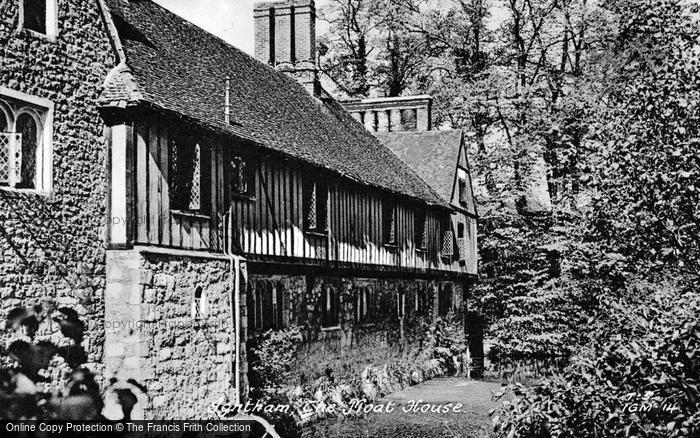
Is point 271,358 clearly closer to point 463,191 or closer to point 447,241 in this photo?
point 447,241

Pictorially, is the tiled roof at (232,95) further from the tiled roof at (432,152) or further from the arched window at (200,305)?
the tiled roof at (432,152)

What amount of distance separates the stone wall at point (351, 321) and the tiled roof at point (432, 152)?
340cm

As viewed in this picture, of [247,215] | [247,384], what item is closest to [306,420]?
[247,384]

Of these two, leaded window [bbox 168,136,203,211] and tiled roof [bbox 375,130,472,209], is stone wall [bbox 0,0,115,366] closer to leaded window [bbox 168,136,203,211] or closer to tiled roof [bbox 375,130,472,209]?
leaded window [bbox 168,136,203,211]

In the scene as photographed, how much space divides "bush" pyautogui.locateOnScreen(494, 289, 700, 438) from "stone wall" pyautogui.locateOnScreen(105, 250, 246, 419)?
4.99 meters

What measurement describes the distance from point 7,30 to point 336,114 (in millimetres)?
14557

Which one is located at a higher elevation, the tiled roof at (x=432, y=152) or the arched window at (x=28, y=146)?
the tiled roof at (x=432, y=152)

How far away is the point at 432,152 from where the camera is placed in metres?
28.9

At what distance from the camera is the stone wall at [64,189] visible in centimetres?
992

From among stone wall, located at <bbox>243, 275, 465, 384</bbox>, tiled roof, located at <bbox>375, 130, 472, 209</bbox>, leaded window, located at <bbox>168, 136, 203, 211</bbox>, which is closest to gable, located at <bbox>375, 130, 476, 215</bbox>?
tiled roof, located at <bbox>375, 130, 472, 209</bbox>

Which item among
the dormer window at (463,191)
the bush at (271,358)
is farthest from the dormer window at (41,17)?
the dormer window at (463,191)

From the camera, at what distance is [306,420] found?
15.9m

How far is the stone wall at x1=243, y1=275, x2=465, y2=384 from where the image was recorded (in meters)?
16.5

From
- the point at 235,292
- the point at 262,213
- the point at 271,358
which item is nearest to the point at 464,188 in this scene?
the point at 262,213
